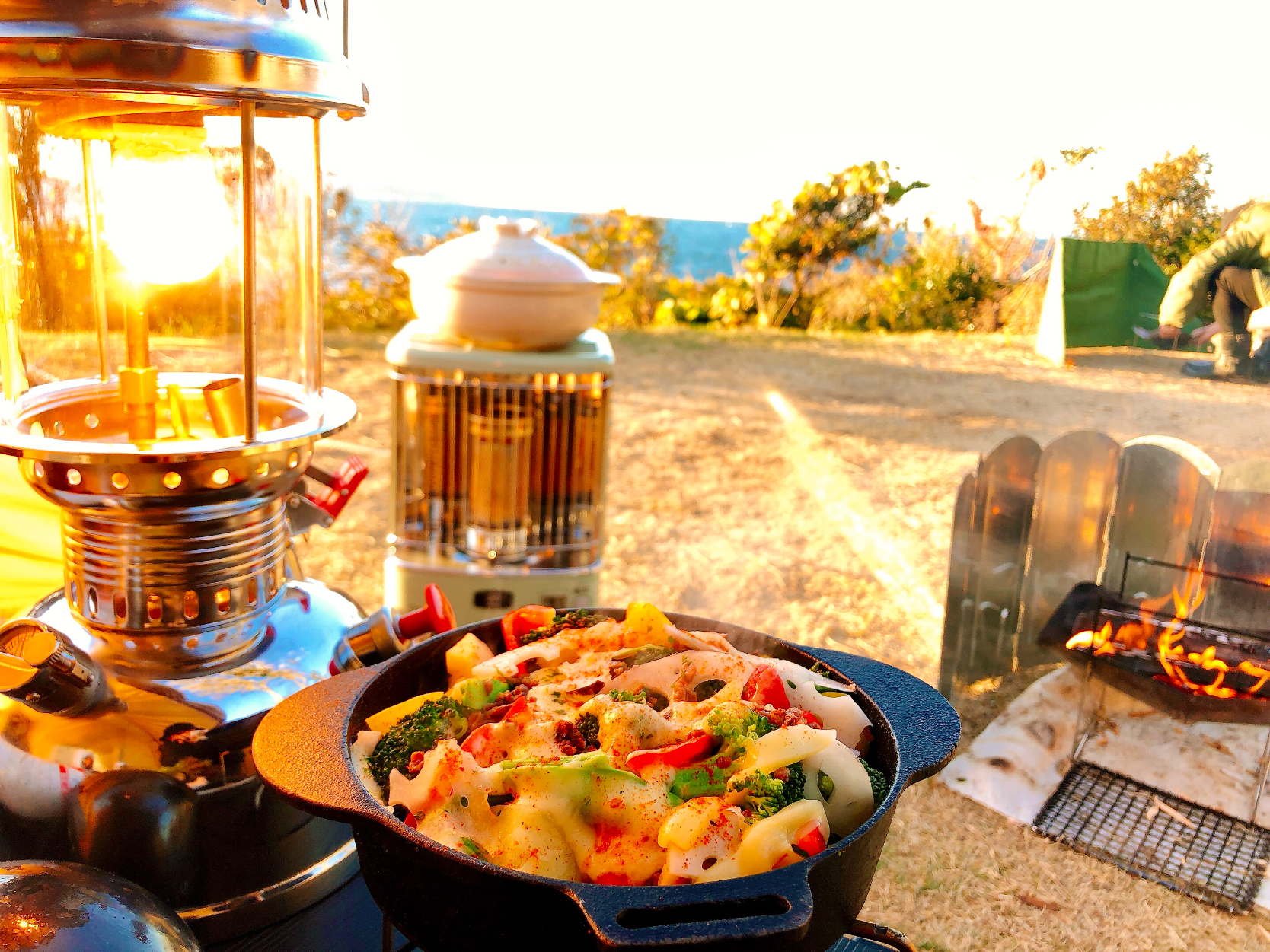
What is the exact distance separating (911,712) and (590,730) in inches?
15.6

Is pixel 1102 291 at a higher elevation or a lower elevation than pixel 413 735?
higher

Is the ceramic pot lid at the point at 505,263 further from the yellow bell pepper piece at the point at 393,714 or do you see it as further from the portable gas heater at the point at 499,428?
the yellow bell pepper piece at the point at 393,714

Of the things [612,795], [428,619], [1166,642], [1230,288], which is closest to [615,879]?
[612,795]

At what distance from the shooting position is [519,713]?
3.88 ft

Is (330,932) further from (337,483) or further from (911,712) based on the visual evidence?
(911,712)

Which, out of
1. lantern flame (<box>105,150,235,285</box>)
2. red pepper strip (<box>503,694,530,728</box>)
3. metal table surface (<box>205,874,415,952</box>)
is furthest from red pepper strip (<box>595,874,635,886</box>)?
lantern flame (<box>105,150,235,285</box>)

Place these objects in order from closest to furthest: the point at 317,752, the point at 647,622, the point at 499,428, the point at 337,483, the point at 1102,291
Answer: the point at 317,752 < the point at 647,622 < the point at 337,483 < the point at 499,428 < the point at 1102,291

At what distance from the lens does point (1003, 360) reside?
671 centimetres

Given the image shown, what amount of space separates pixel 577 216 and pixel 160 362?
991 centimetres

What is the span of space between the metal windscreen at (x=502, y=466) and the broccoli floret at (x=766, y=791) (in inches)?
88.2

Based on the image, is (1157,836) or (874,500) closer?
(1157,836)

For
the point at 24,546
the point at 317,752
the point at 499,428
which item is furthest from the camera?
the point at 499,428

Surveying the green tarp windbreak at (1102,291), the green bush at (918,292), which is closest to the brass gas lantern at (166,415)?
the green tarp windbreak at (1102,291)

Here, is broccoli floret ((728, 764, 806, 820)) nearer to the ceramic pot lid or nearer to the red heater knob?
the red heater knob
